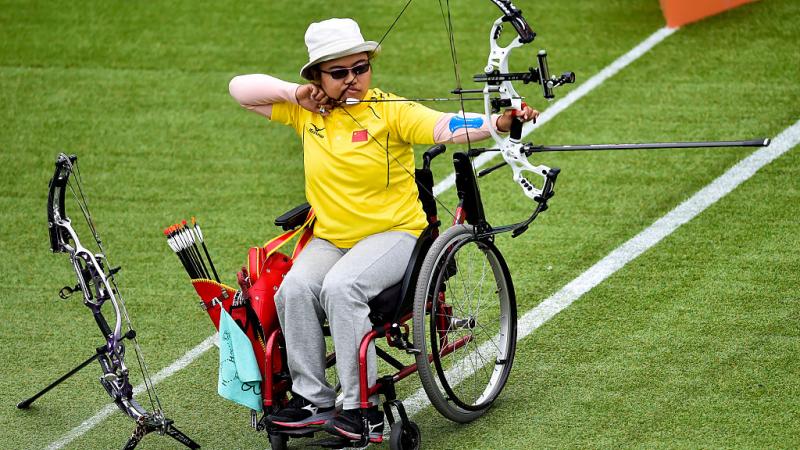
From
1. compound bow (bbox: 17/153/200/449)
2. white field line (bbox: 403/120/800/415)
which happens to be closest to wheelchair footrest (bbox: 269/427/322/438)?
compound bow (bbox: 17/153/200/449)

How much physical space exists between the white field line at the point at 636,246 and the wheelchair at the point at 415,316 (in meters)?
0.18

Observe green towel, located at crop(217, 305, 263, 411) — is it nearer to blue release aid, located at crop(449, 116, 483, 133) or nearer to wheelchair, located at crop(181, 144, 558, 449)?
wheelchair, located at crop(181, 144, 558, 449)

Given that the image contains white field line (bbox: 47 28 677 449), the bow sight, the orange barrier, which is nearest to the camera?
the bow sight

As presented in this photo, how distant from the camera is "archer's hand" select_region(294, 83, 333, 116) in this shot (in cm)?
500

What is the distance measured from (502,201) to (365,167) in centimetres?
224

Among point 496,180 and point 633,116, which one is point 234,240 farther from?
point 633,116

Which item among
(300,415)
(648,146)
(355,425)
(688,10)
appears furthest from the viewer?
(688,10)

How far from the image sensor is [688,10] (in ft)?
29.3

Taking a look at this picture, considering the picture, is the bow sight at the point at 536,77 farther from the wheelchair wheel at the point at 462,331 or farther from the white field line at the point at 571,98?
the white field line at the point at 571,98

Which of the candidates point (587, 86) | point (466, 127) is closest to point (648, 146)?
point (466, 127)

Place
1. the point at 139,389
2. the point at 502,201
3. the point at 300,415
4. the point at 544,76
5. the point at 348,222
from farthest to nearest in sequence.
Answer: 1. the point at 502,201
2. the point at 139,389
3. the point at 348,222
4. the point at 300,415
5. the point at 544,76

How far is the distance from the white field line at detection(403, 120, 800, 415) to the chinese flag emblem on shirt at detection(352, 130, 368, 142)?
0.99 m

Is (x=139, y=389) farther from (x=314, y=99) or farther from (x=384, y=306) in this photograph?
(x=314, y=99)

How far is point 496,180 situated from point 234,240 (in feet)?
4.79
